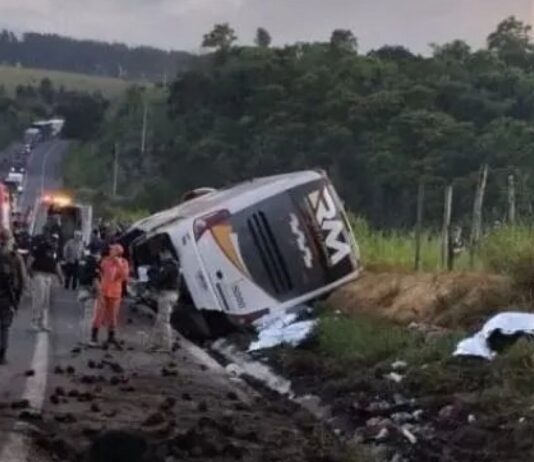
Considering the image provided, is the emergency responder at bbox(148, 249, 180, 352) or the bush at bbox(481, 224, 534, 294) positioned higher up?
the bush at bbox(481, 224, 534, 294)

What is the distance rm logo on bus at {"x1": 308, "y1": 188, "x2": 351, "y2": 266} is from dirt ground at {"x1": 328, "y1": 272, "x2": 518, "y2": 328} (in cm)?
78

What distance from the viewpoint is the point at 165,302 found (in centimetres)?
2580

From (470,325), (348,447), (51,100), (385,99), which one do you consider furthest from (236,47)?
(51,100)

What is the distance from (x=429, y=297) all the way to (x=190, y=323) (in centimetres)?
479

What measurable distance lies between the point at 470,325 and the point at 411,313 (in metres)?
3.30

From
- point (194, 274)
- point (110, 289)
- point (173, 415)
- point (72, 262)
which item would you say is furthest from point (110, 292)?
point (72, 262)

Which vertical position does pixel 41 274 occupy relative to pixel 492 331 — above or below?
below

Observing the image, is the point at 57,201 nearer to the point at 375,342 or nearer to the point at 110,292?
the point at 110,292

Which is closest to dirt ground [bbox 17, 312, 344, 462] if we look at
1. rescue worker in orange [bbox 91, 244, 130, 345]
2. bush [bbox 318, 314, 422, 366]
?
bush [bbox 318, 314, 422, 366]

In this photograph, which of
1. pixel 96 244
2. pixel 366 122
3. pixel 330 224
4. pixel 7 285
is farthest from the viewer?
pixel 366 122

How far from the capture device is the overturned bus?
93.9 ft

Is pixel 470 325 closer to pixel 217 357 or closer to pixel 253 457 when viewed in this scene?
pixel 217 357

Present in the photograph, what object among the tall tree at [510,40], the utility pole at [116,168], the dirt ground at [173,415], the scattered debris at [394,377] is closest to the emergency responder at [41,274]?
the dirt ground at [173,415]

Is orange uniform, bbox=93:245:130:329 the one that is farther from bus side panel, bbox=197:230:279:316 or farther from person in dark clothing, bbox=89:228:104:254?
person in dark clothing, bbox=89:228:104:254
